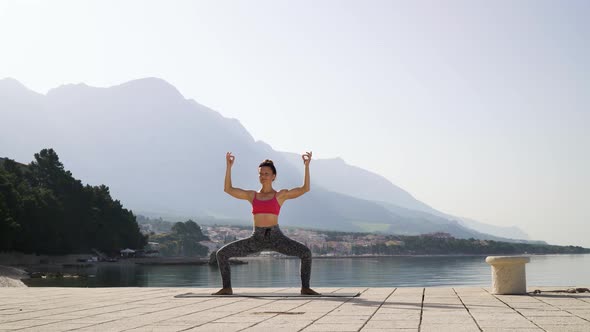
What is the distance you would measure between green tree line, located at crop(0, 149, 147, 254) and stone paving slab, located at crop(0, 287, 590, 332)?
245 ft

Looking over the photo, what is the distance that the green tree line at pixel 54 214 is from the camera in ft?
296

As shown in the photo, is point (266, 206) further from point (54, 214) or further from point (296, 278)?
point (54, 214)

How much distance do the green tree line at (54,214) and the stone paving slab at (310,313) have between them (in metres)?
74.7

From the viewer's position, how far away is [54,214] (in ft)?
345

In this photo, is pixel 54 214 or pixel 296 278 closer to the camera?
pixel 296 278

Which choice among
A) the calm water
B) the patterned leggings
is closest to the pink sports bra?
the patterned leggings

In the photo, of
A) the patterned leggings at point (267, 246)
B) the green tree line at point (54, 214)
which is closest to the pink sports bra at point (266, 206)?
the patterned leggings at point (267, 246)

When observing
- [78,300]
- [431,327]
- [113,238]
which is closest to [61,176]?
[113,238]

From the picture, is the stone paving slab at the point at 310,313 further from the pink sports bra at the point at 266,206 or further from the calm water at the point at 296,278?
the calm water at the point at 296,278

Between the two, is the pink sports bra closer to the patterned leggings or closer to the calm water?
the patterned leggings

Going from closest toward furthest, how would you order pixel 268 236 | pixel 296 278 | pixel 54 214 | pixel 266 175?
1. pixel 268 236
2. pixel 266 175
3. pixel 296 278
4. pixel 54 214

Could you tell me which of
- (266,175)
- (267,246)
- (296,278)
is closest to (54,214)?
(296,278)

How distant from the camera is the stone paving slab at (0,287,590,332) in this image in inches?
370

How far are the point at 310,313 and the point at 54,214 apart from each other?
10074 cm
